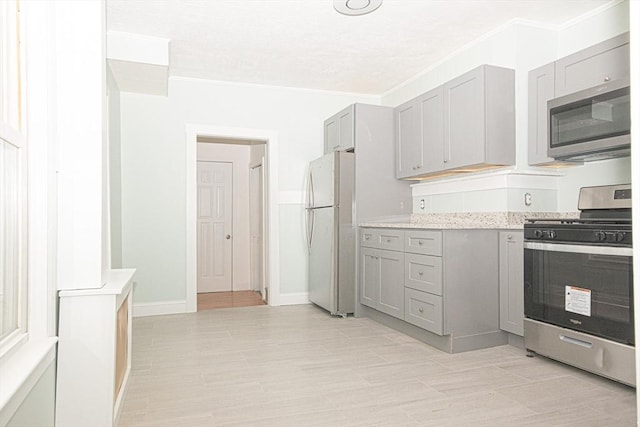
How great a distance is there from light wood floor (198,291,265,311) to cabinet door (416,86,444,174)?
2577 mm

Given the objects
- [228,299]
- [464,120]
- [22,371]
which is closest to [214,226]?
[228,299]

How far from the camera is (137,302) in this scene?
452 cm

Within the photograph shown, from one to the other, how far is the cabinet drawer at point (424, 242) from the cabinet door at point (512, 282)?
1.68 feet

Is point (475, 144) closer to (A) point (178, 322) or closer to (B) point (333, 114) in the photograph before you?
(B) point (333, 114)

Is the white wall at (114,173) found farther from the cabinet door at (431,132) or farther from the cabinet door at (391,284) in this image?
the cabinet door at (431,132)

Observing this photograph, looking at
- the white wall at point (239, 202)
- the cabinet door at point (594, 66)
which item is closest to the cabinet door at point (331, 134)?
the white wall at point (239, 202)

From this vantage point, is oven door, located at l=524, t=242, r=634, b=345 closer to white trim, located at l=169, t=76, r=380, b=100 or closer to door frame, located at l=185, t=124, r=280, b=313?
door frame, located at l=185, t=124, r=280, b=313

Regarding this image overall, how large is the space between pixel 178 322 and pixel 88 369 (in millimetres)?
2474

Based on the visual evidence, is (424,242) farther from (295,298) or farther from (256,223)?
(256,223)

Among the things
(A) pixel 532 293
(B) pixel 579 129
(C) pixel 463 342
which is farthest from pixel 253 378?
(B) pixel 579 129

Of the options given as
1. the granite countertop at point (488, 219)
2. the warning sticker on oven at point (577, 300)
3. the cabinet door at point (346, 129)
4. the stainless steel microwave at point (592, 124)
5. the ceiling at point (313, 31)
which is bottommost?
the warning sticker on oven at point (577, 300)

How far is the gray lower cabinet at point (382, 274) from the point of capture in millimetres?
3736

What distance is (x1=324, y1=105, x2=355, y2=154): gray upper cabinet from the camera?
449 cm

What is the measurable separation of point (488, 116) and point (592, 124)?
2.40ft
